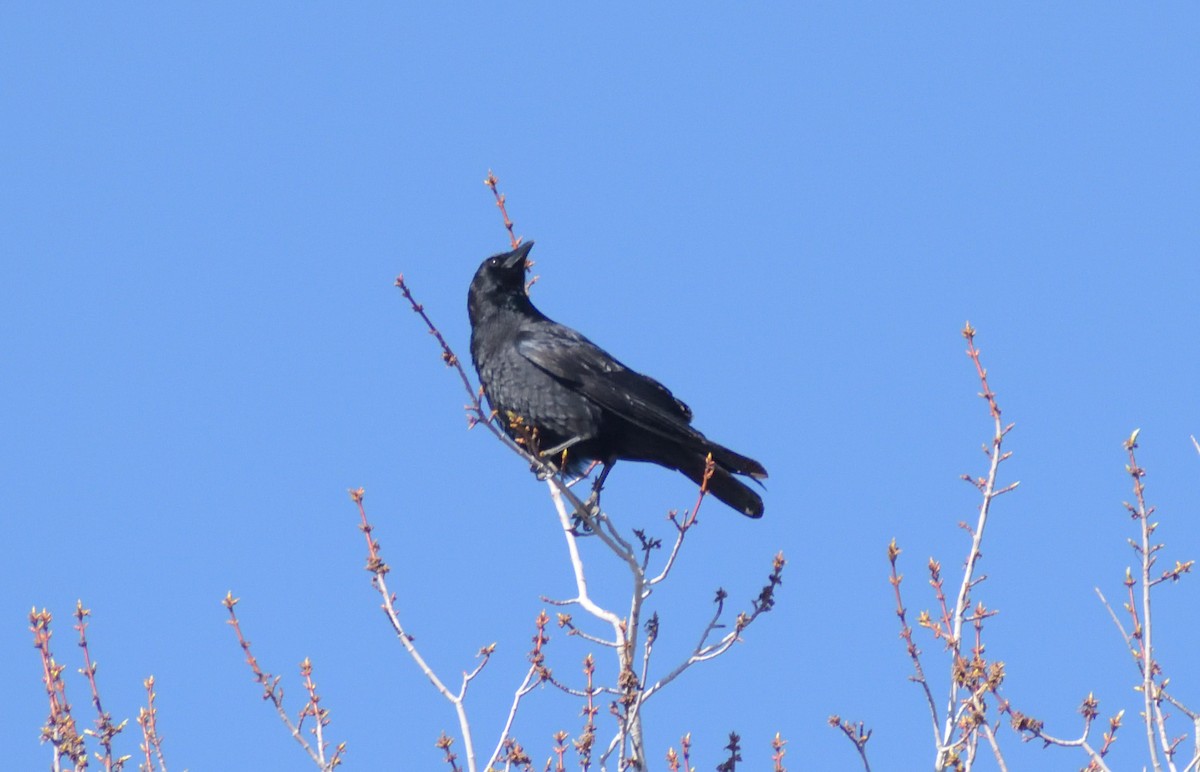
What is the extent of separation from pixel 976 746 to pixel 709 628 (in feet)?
3.60

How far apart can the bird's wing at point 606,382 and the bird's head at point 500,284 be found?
409 mm

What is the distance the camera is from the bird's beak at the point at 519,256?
26.9 feet

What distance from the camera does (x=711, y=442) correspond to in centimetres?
725

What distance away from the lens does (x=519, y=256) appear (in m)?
8.20

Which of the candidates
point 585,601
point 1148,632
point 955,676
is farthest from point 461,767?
point 1148,632

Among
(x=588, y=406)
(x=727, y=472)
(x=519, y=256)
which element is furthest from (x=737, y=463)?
(x=519, y=256)

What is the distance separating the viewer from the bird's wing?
24.8ft

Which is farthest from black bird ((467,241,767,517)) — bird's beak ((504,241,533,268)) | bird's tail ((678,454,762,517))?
bird's beak ((504,241,533,268))

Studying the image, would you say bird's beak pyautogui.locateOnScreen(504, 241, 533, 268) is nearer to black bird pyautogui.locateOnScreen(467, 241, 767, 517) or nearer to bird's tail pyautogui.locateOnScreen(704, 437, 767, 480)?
black bird pyautogui.locateOnScreen(467, 241, 767, 517)

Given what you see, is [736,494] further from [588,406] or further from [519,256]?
[519,256]

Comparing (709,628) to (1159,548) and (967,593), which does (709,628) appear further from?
(1159,548)

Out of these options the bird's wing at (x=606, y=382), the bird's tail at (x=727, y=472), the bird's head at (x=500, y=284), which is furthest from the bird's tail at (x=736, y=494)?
the bird's head at (x=500, y=284)

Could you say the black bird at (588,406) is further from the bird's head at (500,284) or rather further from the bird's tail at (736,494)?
the bird's head at (500,284)

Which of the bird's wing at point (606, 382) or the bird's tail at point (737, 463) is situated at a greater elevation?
the bird's wing at point (606, 382)
